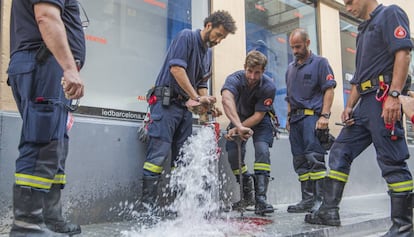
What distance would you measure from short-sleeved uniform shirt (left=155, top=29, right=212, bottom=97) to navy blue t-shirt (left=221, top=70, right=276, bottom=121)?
0.50m

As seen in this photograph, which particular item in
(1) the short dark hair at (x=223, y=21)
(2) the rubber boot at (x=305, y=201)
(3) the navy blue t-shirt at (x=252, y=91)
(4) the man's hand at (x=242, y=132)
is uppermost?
(1) the short dark hair at (x=223, y=21)

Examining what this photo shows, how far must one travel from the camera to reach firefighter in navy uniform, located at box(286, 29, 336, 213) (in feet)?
14.2

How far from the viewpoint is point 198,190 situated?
3.93 metres

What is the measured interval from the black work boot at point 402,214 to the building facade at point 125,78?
2.08 meters

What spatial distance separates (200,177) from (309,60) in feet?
6.15

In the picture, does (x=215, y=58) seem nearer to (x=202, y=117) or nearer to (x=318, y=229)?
(x=202, y=117)

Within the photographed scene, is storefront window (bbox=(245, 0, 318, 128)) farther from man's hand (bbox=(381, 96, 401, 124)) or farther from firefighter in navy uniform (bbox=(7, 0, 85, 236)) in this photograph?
firefighter in navy uniform (bbox=(7, 0, 85, 236))

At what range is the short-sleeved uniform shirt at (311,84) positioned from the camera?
4461mm

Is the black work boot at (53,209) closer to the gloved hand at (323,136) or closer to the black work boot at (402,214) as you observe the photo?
the black work boot at (402,214)

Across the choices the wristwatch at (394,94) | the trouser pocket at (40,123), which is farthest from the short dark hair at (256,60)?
the trouser pocket at (40,123)

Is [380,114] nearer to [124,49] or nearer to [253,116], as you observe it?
[253,116]

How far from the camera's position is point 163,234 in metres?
2.94

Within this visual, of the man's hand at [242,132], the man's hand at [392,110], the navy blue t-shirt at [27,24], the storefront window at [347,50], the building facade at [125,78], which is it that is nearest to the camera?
the navy blue t-shirt at [27,24]

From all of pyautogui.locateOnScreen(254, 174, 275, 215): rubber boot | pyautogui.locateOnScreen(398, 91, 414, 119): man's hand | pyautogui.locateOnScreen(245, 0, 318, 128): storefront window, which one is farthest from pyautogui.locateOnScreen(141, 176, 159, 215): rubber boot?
pyautogui.locateOnScreen(245, 0, 318, 128): storefront window
